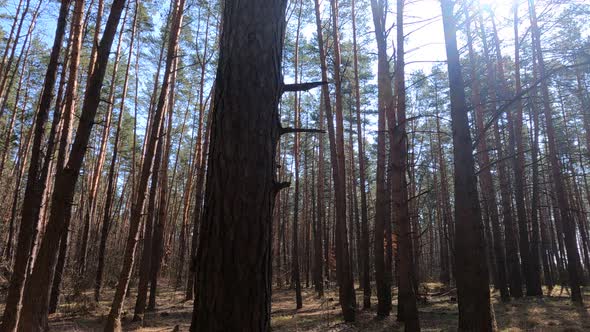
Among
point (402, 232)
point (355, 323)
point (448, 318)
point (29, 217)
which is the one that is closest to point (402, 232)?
point (402, 232)

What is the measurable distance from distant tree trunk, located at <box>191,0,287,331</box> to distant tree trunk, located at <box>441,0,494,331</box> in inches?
146

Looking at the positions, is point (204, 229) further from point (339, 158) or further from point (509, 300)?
point (509, 300)

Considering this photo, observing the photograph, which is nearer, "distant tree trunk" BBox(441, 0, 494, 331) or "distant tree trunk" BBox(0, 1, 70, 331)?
"distant tree trunk" BBox(441, 0, 494, 331)

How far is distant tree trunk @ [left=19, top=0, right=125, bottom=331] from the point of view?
16.8 feet

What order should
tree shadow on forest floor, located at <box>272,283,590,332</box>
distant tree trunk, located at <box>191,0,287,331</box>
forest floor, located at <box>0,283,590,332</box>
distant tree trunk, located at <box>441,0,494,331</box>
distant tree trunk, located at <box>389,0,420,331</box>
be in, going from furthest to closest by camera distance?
1. forest floor, located at <box>0,283,590,332</box>
2. tree shadow on forest floor, located at <box>272,283,590,332</box>
3. distant tree trunk, located at <box>389,0,420,331</box>
4. distant tree trunk, located at <box>441,0,494,331</box>
5. distant tree trunk, located at <box>191,0,287,331</box>

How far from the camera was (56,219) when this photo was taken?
5176 millimetres

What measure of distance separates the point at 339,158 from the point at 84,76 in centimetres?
1270

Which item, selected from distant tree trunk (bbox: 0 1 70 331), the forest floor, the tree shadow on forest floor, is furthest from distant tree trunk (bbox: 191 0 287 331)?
the tree shadow on forest floor

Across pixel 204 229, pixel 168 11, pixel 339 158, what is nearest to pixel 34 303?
pixel 204 229

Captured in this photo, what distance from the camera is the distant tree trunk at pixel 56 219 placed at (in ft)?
16.8

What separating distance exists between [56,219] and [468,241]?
535 centimetres

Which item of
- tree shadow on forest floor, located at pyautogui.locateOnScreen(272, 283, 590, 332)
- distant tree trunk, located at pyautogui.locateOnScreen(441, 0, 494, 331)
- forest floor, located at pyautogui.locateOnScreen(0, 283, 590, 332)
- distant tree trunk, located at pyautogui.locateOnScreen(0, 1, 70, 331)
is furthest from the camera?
forest floor, located at pyautogui.locateOnScreen(0, 283, 590, 332)

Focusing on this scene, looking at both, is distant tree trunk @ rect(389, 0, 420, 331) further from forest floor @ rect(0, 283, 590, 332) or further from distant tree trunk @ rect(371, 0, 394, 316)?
distant tree trunk @ rect(371, 0, 394, 316)

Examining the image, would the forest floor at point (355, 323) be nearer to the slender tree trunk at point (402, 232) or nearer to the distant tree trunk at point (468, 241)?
the slender tree trunk at point (402, 232)
